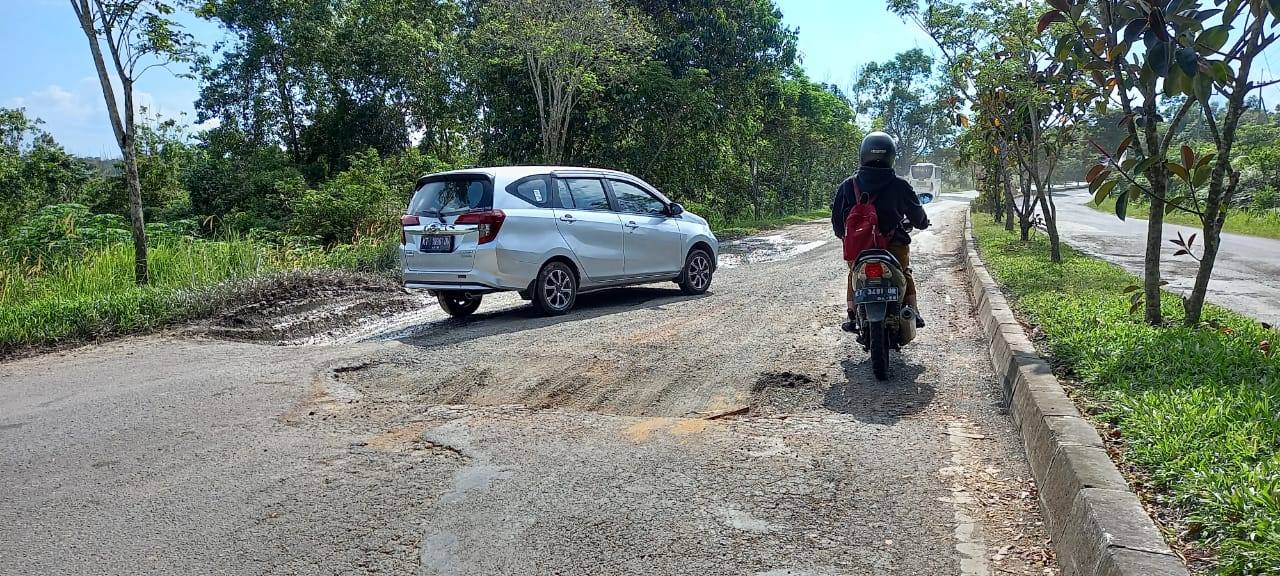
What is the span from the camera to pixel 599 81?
786 inches

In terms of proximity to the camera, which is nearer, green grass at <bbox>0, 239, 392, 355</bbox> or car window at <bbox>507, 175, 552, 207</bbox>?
green grass at <bbox>0, 239, 392, 355</bbox>

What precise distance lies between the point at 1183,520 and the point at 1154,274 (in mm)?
3747

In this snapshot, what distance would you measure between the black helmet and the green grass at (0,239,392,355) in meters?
6.75

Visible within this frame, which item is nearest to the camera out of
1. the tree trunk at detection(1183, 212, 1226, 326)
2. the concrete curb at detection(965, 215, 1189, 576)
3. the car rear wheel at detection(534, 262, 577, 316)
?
the concrete curb at detection(965, 215, 1189, 576)

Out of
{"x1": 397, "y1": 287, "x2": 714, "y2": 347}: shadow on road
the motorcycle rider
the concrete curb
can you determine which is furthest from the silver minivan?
the concrete curb

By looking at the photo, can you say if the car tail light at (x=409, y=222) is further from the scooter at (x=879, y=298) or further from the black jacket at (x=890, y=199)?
the scooter at (x=879, y=298)

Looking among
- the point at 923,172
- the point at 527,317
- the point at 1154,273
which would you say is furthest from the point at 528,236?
the point at 923,172

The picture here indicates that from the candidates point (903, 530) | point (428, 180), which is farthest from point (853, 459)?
point (428, 180)

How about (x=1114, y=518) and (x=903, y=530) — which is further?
(x=903, y=530)

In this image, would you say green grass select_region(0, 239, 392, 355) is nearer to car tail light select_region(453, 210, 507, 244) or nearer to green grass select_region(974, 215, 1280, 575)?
car tail light select_region(453, 210, 507, 244)

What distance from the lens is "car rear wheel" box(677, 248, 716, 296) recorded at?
10367 mm

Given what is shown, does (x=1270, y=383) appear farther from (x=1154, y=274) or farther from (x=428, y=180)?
(x=428, y=180)

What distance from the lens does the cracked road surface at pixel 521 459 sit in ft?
10.4

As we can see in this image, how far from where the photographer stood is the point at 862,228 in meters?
5.85
